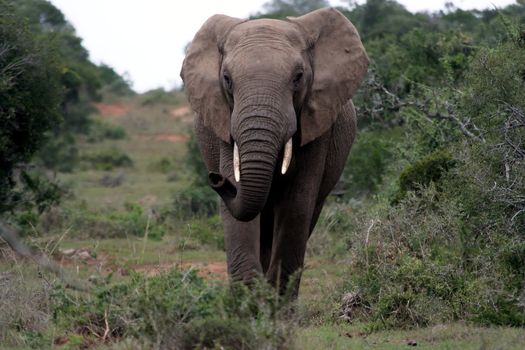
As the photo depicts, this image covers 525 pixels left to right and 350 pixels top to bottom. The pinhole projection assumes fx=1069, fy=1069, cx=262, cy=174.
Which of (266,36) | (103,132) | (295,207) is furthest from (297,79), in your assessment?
(103,132)

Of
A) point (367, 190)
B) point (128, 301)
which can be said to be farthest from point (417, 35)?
point (128, 301)

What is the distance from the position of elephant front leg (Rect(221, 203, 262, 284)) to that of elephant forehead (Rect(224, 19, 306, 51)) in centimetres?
120

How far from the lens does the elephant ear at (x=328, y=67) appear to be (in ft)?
24.9

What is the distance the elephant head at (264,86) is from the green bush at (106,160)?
23.8 m

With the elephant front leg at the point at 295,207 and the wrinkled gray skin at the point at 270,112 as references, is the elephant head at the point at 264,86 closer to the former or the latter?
the wrinkled gray skin at the point at 270,112

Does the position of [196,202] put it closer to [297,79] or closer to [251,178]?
[297,79]

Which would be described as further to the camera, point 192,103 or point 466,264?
point 466,264

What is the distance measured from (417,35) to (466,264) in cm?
866

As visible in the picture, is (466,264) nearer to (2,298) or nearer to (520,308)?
(520,308)

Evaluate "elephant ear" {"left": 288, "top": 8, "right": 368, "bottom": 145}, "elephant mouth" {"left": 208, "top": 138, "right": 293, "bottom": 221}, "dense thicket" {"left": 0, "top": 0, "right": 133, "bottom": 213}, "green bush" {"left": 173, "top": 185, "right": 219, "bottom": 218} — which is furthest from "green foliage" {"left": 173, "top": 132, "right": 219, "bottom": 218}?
"elephant mouth" {"left": 208, "top": 138, "right": 293, "bottom": 221}

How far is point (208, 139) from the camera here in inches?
317

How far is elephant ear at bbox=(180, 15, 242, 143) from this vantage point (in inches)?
293


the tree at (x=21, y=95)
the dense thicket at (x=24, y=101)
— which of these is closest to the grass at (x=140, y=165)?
the dense thicket at (x=24, y=101)

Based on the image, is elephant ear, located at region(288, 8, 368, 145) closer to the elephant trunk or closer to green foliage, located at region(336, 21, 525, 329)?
the elephant trunk
